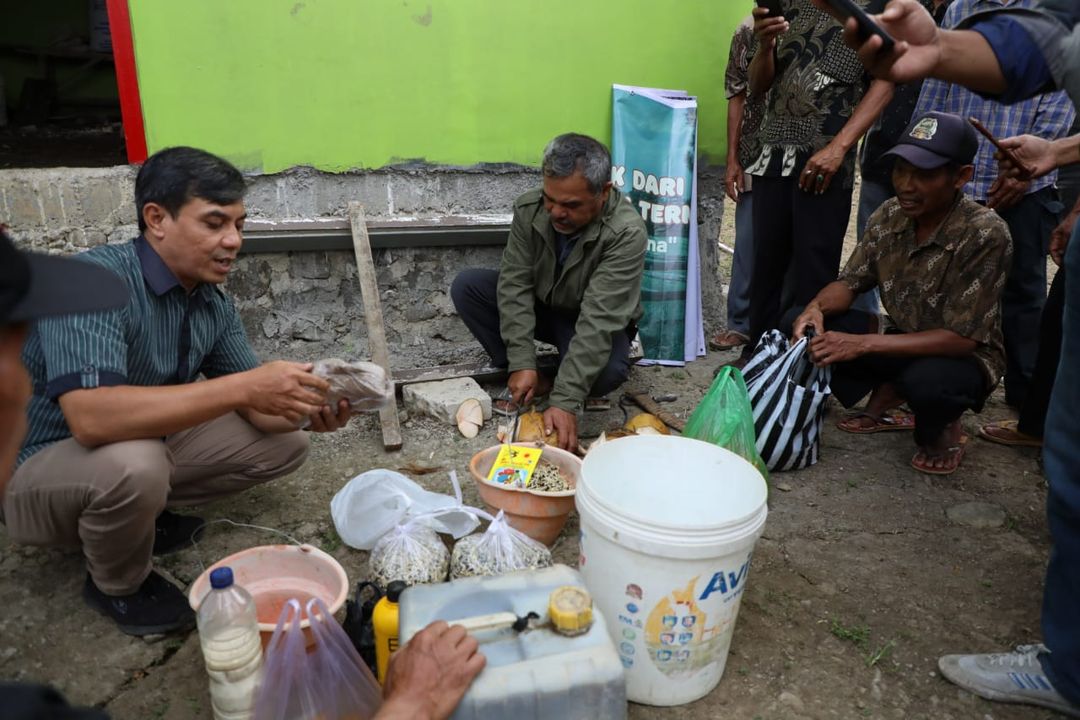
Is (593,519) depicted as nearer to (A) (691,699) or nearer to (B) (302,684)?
(A) (691,699)

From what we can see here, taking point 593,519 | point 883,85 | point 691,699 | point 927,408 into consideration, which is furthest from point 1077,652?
point 883,85

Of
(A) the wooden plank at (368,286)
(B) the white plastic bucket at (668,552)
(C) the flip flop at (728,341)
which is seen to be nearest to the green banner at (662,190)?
(C) the flip flop at (728,341)

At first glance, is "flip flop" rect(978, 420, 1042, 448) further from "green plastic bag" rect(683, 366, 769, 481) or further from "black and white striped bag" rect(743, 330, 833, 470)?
"green plastic bag" rect(683, 366, 769, 481)

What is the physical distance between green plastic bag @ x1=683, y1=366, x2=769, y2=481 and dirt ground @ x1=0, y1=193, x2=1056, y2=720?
1.30 ft

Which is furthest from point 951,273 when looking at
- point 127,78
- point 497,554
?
point 127,78

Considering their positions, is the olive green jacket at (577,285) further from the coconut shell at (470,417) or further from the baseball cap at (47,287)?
the baseball cap at (47,287)

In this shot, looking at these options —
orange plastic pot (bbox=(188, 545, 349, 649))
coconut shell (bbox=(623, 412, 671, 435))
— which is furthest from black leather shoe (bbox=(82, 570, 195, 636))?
coconut shell (bbox=(623, 412, 671, 435))

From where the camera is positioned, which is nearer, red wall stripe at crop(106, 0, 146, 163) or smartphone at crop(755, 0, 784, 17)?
red wall stripe at crop(106, 0, 146, 163)

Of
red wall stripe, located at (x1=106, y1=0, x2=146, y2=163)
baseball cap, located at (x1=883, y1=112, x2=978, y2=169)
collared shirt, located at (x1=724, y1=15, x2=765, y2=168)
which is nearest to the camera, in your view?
baseball cap, located at (x1=883, y1=112, x2=978, y2=169)

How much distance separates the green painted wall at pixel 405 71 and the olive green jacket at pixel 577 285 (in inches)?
32.1

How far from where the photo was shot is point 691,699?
210 centimetres

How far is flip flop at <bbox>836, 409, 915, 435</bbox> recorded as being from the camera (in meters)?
3.78

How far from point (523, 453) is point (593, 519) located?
34.6 inches

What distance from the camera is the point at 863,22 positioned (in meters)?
1.71
